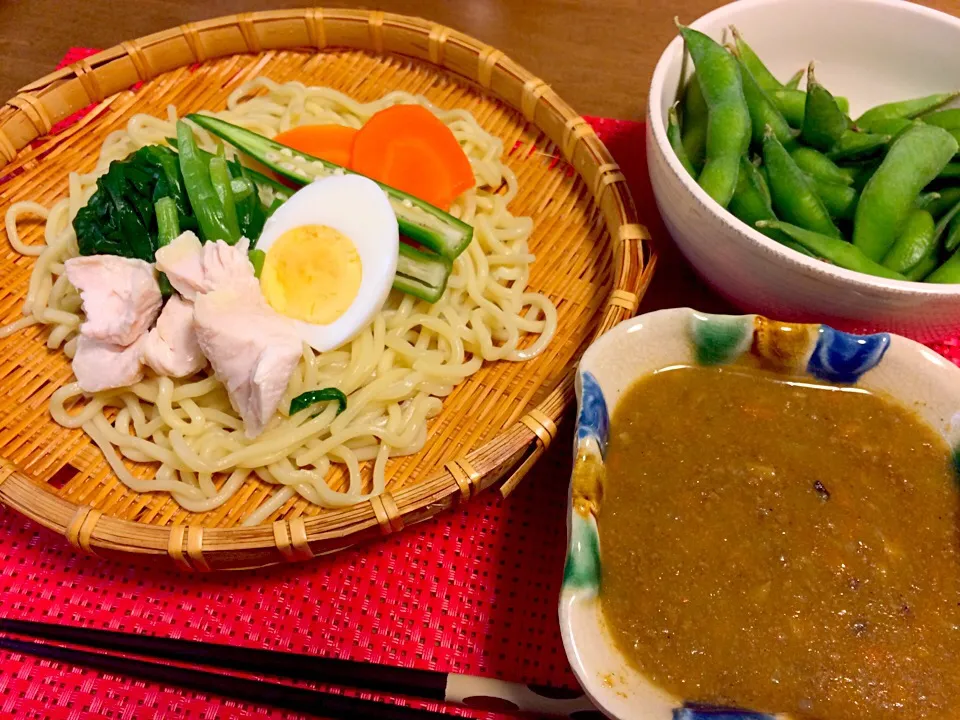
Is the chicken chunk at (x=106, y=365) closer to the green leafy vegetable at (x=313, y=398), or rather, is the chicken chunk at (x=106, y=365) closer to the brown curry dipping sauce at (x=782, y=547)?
the green leafy vegetable at (x=313, y=398)

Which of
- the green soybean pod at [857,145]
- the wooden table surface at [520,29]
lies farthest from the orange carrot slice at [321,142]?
the green soybean pod at [857,145]

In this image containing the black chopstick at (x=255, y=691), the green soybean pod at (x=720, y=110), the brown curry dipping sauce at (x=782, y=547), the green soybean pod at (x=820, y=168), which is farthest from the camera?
the green soybean pod at (x=820, y=168)

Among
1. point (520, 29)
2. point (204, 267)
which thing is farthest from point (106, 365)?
point (520, 29)

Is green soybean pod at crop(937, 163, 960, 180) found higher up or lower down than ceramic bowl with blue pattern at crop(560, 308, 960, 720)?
higher up

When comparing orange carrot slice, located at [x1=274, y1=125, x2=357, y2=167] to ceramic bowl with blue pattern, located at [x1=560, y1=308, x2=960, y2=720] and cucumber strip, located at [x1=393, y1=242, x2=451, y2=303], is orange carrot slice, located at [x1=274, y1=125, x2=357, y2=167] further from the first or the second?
ceramic bowl with blue pattern, located at [x1=560, y1=308, x2=960, y2=720]

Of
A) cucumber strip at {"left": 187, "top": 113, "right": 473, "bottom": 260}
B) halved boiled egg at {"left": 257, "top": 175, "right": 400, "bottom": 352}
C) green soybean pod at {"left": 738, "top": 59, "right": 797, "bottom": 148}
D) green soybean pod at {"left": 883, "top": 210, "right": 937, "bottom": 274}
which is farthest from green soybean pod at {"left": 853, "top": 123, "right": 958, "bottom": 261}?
halved boiled egg at {"left": 257, "top": 175, "right": 400, "bottom": 352}

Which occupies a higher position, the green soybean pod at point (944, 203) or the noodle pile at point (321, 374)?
the green soybean pod at point (944, 203)

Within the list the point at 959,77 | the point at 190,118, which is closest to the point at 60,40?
the point at 190,118
